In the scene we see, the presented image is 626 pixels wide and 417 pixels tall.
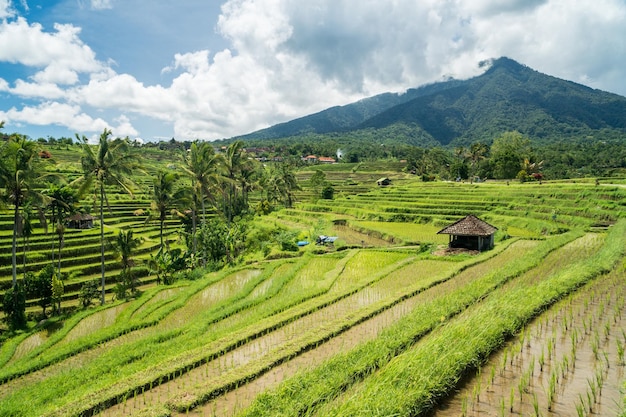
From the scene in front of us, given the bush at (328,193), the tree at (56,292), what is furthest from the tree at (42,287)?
the bush at (328,193)

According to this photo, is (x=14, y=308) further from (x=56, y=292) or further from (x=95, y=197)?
(x=95, y=197)

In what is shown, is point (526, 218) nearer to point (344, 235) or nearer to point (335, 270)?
point (344, 235)

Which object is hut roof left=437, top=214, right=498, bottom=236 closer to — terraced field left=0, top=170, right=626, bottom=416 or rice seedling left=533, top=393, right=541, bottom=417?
terraced field left=0, top=170, right=626, bottom=416

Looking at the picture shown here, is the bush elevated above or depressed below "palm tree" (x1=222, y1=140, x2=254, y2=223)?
below

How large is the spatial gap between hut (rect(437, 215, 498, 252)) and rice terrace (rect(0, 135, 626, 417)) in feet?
0.56

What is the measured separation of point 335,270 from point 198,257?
11828 mm

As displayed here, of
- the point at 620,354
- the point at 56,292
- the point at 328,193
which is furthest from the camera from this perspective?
the point at 328,193

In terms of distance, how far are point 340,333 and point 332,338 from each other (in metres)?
0.39

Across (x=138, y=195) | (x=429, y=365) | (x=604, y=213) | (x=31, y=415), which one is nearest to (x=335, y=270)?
(x=429, y=365)

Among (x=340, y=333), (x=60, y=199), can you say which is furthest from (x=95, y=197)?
(x=340, y=333)

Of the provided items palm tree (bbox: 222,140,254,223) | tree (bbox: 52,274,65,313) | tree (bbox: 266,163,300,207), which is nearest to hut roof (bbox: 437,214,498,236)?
palm tree (bbox: 222,140,254,223)

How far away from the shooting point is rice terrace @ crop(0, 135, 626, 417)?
632 cm

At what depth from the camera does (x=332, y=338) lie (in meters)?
9.66

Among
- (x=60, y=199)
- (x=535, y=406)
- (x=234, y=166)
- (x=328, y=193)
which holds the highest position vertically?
(x=234, y=166)
